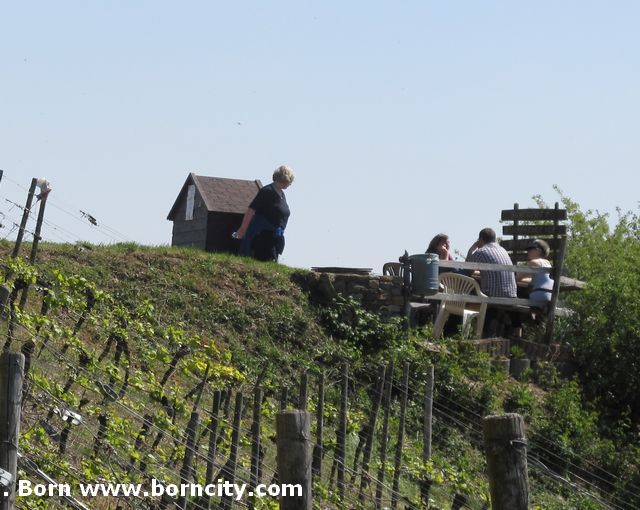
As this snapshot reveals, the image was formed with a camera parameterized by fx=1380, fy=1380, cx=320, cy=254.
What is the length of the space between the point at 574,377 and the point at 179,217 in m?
6.46

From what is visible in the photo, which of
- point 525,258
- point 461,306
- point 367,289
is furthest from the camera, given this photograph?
point 525,258

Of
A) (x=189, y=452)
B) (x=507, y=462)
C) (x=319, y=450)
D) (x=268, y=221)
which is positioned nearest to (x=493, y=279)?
(x=268, y=221)

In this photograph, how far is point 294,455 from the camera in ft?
17.0

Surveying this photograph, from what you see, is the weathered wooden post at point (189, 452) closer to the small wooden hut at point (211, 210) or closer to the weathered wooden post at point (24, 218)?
the weathered wooden post at point (24, 218)

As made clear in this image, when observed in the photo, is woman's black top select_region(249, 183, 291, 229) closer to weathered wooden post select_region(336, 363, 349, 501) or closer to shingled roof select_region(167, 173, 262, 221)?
shingled roof select_region(167, 173, 262, 221)

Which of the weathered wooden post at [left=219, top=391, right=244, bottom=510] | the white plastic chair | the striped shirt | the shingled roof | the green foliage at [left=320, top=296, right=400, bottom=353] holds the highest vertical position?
the shingled roof

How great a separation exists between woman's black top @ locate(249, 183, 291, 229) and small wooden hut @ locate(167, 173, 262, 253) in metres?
1.63

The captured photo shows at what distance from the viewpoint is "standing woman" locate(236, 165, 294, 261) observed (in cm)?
1552

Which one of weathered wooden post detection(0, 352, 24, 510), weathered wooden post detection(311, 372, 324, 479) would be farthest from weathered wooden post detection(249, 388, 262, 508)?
weathered wooden post detection(0, 352, 24, 510)

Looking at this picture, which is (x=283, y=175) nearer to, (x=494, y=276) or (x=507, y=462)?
(x=494, y=276)

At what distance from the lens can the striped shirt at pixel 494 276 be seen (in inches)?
641

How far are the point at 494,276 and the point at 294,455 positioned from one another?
1133cm

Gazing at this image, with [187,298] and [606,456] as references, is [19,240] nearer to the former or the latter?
[187,298]

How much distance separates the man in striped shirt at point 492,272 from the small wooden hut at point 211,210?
10.1ft
